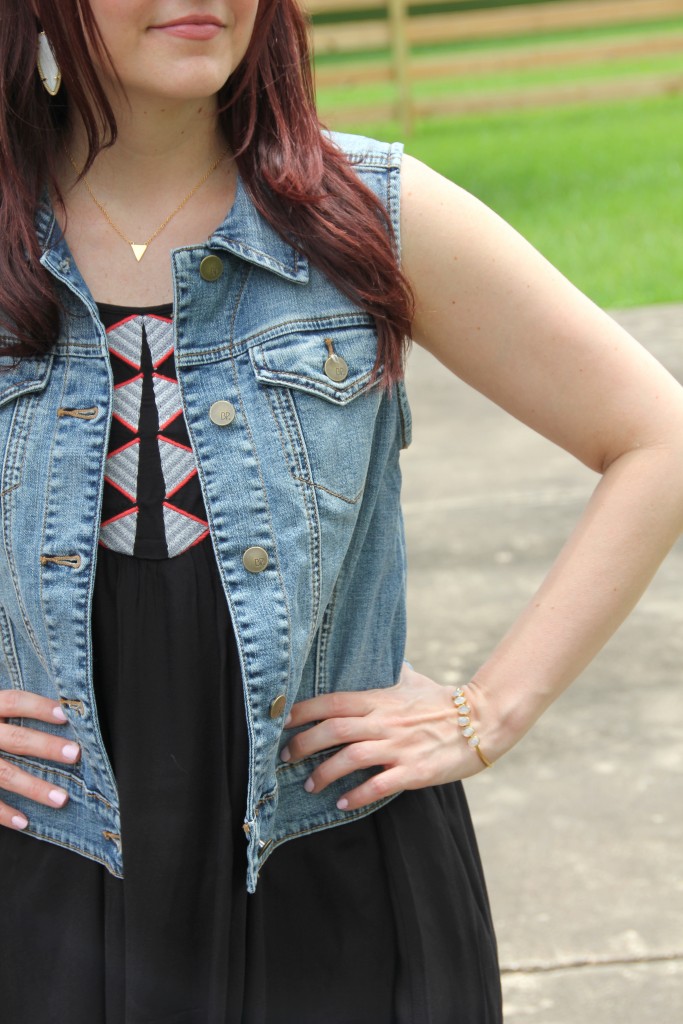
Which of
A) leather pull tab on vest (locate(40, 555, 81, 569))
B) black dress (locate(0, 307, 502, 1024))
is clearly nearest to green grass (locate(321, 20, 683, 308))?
black dress (locate(0, 307, 502, 1024))

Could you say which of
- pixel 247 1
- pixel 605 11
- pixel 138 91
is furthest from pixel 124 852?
pixel 605 11

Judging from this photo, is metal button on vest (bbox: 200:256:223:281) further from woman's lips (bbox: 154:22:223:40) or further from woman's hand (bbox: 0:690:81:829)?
woman's hand (bbox: 0:690:81:829)

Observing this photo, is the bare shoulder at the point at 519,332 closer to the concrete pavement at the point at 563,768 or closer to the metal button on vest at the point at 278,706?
the metal button on vest at the point at 278,706

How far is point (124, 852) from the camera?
1.53m

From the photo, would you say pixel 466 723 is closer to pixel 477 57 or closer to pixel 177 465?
pixel 177 465

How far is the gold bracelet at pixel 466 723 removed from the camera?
5.76 ft

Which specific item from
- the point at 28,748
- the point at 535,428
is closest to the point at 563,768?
the point at 535,428

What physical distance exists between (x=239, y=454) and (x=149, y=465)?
101 mm

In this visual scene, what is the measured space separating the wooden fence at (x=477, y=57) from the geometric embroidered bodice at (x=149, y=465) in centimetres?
1403

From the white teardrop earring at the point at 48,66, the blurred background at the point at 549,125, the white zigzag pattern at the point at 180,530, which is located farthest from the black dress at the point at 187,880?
the blurred background at the point at 549,125

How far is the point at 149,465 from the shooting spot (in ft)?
4.97

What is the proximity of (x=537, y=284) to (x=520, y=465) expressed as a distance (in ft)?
13.1

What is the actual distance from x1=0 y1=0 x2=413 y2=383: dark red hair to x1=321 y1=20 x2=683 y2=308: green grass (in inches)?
252

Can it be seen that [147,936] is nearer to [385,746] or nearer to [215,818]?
[215,818]
